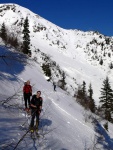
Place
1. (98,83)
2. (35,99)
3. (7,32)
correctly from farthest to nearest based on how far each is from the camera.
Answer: (98,83) < (7,32) < (35,99)

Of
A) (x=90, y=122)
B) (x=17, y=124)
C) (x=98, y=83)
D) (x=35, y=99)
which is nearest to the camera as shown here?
(x=35, y=99)

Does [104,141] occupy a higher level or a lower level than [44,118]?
lower

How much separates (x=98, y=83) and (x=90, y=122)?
111m

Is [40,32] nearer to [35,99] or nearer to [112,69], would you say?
[112,69]

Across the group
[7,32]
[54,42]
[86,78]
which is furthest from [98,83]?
[7,32]

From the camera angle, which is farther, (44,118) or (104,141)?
(104,141)

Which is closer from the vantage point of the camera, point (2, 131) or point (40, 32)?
point (2, 131)

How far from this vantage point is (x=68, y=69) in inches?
5359

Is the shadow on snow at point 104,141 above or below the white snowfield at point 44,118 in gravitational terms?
below

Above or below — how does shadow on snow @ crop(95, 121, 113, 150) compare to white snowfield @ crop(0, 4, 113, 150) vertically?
below

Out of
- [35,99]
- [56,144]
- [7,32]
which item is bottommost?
[56,144]

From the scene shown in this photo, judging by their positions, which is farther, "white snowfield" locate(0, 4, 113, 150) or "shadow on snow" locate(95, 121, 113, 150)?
"shadow on snow" locate(95, 121, 113, 150)

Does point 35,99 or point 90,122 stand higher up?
point 35,99

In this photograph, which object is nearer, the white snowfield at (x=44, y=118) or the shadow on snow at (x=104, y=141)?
the white snowfield at (x=44, y=118)
